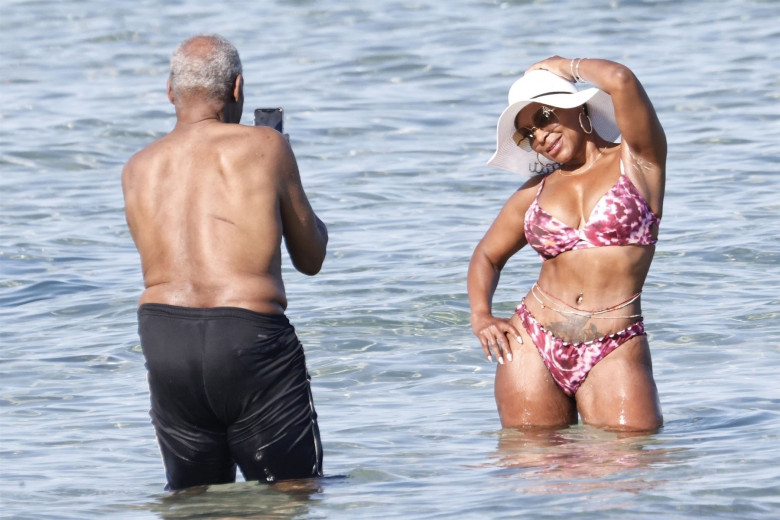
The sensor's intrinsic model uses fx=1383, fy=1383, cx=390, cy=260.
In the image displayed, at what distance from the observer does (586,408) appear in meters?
6.08

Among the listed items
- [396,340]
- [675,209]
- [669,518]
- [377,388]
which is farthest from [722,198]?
[669,518]

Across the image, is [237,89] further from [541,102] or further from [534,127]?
[534,127]

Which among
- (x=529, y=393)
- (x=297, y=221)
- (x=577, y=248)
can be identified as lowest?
(x=529, y=393)

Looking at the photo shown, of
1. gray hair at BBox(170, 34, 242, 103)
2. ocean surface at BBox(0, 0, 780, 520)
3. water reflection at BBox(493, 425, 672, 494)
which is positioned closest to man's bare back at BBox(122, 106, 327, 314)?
gray hair at BBox(170, 34, 242, 103)

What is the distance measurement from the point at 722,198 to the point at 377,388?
5.09 m

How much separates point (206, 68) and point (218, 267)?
71cm

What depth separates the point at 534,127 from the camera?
6043 millimetres

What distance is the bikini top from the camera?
19.1 ft

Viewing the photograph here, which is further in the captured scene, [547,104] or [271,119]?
[547,104]

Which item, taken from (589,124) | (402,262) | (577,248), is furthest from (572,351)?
(402,262)

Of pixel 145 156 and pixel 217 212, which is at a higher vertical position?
pixel 145 156

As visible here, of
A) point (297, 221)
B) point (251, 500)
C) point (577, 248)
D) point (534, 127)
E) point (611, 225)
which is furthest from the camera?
point (534, 127)

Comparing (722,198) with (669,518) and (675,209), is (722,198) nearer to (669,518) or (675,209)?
(675,209)

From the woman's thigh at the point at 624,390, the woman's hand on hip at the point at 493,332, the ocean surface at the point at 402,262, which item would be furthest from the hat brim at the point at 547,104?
the ocean surface at the point at 402,262
